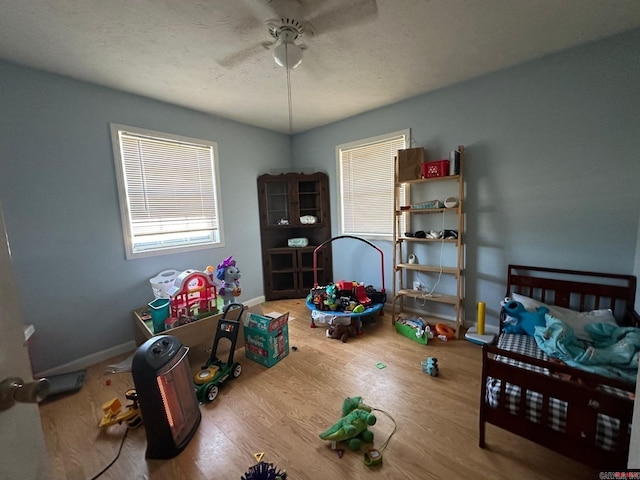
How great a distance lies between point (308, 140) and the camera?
402cm

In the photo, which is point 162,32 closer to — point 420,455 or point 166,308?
point 166,308

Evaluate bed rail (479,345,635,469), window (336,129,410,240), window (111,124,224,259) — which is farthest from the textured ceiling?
bed rail (479,345,635,469)

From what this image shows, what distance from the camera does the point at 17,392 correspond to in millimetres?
503

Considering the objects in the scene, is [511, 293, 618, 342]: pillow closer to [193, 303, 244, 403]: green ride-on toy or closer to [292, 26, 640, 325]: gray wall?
[292, 26, 640, 325]: gray wall

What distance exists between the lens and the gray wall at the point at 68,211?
2.05 meters

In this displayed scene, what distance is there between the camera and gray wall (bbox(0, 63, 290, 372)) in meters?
2.05

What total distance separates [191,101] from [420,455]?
Answer: 3.63 m

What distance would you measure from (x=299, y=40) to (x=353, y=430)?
262 centimetres

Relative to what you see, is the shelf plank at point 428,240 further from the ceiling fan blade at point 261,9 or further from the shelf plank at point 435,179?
the ceiling fan blade at point 261,9

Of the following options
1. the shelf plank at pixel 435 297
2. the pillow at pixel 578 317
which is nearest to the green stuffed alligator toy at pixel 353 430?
the shelf plank at pixel 435 297

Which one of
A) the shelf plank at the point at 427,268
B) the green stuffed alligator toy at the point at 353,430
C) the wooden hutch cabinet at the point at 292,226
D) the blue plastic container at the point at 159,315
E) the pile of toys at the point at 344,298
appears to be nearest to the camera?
the green stuffed alligator toy at the point at 353,430

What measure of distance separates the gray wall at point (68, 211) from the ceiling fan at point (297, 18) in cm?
170

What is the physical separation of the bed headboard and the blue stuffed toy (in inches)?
12.4

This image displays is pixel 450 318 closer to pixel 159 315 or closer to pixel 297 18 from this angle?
pixel 159 315
